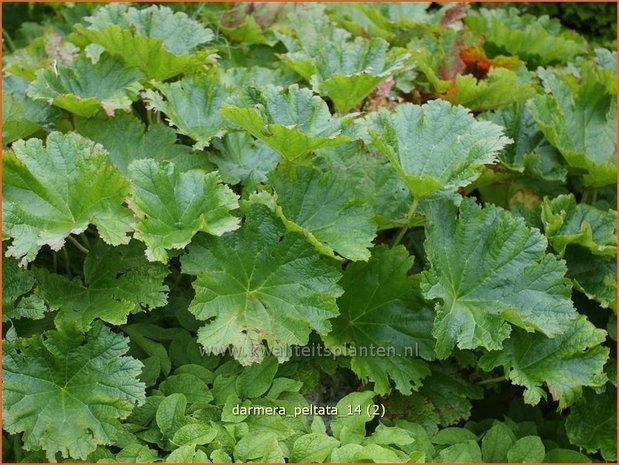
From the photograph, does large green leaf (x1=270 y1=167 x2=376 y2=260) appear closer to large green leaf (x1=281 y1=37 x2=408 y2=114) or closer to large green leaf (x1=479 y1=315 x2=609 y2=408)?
large green leaf (x1=281 y1=37 x2=408 y2=114)

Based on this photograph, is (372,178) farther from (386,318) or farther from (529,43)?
(529,43)

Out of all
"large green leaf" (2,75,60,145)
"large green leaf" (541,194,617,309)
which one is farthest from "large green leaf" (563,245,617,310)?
"large green leaf" (2,75,60,145)

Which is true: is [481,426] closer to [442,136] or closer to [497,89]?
[442,136]

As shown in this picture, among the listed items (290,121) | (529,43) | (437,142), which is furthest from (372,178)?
(529,43)

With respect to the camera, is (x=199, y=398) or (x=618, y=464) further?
(x=618, y=464)

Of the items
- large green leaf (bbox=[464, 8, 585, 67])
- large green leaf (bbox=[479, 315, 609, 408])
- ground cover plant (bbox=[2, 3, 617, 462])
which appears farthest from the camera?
large green leaf (bbox=[464, 8, 585, 67])

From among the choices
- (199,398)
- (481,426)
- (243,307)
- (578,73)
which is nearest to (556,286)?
(481,426)
